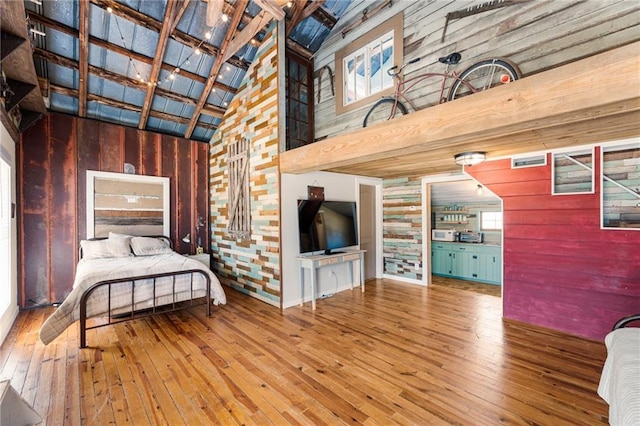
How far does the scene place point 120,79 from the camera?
167 inches

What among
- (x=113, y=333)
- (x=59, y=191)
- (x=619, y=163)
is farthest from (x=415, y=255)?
(x=59, y=191)

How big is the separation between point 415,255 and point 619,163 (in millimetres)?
3157

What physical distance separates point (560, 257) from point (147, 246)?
20.3 feet

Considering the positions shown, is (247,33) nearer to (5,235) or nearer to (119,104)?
(119,104)

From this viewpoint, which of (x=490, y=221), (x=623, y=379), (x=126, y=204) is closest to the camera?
(x=623, y=379)

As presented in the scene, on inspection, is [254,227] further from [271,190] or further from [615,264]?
[615,264]

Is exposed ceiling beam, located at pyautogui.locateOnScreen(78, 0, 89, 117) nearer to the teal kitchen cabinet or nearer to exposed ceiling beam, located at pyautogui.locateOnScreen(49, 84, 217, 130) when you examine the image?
exposed ceiling beam, located at pyautogui.locateOnScreen(49, 84, 217, 130)

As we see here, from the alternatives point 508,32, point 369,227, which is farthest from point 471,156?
point 369,227

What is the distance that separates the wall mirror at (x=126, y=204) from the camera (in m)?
4.75

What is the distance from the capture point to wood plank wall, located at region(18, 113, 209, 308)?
4.17m

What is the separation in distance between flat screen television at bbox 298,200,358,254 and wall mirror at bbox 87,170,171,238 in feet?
10.1

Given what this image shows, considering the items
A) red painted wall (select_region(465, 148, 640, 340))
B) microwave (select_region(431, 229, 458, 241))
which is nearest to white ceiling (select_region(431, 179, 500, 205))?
microwave (select_region(431, 229, 458, 241))

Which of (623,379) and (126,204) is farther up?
(126,204)

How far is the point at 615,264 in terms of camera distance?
116 inches
